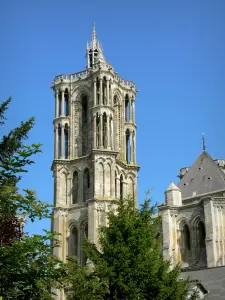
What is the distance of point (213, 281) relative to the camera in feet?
114

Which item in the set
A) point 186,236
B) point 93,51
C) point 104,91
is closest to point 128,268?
point 186,236

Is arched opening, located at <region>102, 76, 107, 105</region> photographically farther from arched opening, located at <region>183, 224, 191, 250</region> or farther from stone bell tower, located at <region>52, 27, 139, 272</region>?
arched opening, located at <region>183, 224, 191, 250</region>

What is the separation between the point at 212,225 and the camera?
50250 mm

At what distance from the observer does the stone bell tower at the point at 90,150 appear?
54938 millimetres

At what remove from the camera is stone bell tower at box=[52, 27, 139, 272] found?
180ft

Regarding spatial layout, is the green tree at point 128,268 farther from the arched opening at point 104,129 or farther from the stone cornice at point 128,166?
the stone cornice at point 128,166

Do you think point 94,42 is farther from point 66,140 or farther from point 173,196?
point 173,196

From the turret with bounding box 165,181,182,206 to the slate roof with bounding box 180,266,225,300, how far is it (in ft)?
55.4

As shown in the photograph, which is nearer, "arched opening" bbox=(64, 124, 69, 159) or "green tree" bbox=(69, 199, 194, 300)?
"green tree" bbox=(69, 199, 194, 300)

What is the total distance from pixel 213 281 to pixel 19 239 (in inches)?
805

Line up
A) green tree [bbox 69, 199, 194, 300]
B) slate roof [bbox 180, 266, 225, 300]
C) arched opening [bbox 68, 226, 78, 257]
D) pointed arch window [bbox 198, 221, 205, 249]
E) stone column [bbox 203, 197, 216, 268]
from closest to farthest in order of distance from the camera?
green tree [bbox 69, 199, 194, 300]
slate roof [bbox 180, 266, 225, 300]
stone column [bbox 203, 197, 216, 268]
pointed arch window [bbox 198, 221, 205, 249]
arched opening [bbox 68, 226, 78, 257]

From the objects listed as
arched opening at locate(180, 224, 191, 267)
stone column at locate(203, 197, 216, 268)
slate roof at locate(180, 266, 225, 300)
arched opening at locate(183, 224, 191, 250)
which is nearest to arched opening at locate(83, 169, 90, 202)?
arched opening at locate(180, 224, 191, 267)

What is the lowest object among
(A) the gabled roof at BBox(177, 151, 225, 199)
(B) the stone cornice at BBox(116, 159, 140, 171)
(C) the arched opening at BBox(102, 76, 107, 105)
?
(A) the gabled roof at BBox(177, 151, 225, 199)

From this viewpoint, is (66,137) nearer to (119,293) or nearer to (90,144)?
(90,144)
